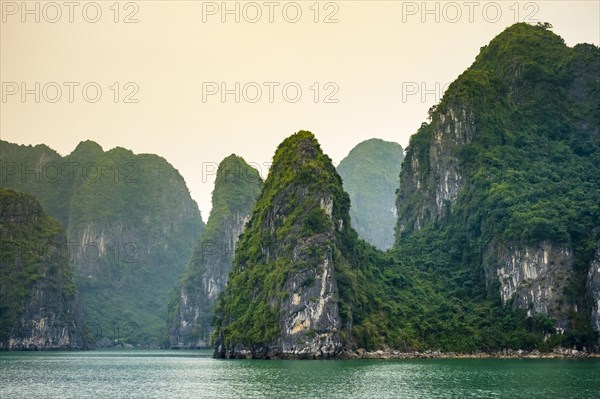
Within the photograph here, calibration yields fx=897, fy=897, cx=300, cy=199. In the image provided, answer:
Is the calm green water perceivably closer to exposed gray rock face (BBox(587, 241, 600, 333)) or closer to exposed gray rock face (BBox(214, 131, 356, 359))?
exposed gray rock face (BBox(214, 131, 356, 359))

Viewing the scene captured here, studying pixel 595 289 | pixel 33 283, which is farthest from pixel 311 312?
pixel 33 283

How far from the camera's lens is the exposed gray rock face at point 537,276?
9138cm

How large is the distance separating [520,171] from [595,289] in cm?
2511

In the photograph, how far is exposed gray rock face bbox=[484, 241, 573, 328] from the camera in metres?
91.4

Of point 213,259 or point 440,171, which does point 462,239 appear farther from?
point 213,259

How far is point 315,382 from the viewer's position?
52.4 meters

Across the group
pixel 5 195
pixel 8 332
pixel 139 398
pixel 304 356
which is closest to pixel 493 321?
pixel 304 356

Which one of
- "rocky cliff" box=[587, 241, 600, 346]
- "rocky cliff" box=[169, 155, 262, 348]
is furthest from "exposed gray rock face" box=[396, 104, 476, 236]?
"rocky cliff" box=[169, 155, 262, 348]

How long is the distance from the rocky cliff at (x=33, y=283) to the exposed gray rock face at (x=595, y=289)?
289ft

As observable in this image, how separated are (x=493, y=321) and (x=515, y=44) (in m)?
49.2

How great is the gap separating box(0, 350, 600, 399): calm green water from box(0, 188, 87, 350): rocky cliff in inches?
2910

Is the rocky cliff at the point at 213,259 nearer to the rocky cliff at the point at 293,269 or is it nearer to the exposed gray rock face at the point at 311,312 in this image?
the rocky cliff at the point at 293,269

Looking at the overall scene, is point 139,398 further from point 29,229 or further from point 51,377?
point 29,229

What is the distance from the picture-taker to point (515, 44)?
128 metres
